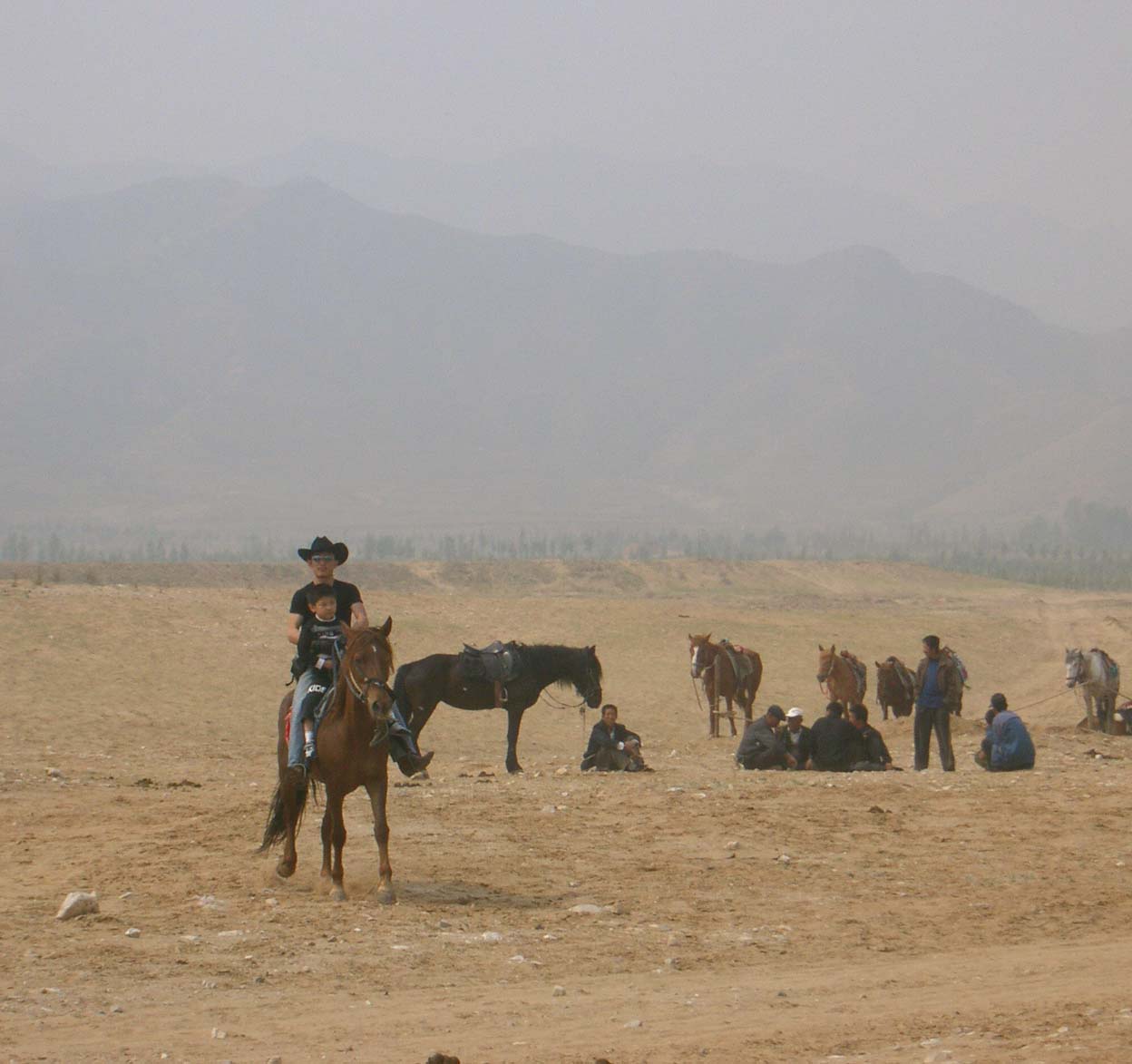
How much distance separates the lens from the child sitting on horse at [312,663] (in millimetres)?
10572

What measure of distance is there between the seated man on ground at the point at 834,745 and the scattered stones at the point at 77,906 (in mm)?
9102

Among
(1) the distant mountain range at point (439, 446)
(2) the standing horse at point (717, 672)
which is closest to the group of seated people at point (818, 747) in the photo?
(2) the standing horse at point (717, 672)

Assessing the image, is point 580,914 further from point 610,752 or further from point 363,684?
point 610,752

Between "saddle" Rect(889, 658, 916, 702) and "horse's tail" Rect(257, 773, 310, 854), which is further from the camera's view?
"saddle" Rect(889, 658, 916, 702)

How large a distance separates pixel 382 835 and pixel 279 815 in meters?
1.11

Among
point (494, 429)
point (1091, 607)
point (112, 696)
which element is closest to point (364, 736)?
point (112, 696)

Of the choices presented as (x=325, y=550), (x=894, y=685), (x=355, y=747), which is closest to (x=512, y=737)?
(x=325, y=550)

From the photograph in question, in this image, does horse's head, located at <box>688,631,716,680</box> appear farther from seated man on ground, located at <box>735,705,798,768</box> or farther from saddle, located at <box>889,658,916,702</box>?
seated man on ground, located at <box>735,705,798,768</box>

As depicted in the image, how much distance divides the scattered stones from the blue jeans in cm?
144

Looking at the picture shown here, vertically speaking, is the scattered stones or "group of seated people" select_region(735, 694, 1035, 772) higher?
"group of seated people" select_region(735, 694, 1035, 772)

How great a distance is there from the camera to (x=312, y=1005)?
8.14m

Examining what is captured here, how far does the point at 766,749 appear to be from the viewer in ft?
57.8

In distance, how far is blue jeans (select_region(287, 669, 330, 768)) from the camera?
10539 mm

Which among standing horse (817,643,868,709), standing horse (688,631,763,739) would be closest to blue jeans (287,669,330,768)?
standing horse (817,643,868,709)
